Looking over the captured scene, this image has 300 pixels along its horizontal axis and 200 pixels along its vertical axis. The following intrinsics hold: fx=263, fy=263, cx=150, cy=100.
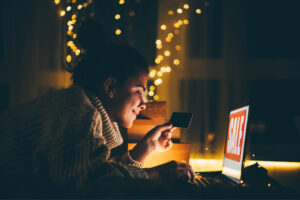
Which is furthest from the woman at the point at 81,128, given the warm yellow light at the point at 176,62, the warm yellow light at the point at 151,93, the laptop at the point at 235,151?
the warm yellow light at the point at 176,62

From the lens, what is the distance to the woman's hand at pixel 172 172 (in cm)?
86

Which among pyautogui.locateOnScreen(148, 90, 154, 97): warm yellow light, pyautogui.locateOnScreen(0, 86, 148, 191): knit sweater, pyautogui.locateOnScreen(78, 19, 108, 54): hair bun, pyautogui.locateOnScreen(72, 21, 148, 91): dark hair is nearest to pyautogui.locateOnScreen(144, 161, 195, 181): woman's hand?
pyautogui.locateOnScreen(0, 86, 148, 191): knit sweater

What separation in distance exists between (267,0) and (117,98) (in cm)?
172

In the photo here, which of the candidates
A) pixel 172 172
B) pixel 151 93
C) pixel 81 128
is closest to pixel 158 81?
pixel 151 93

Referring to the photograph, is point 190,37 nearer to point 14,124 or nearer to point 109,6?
point 109,6

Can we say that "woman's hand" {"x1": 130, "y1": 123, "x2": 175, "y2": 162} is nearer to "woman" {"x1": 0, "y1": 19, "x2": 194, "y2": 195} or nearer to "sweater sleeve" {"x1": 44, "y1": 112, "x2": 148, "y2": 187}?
"woman" {"x1": 0, "y1": 19, "x2": 194, "y2": 195}

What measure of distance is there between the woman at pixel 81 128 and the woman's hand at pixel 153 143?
95 millimetres

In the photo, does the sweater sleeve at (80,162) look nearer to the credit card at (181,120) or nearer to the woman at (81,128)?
the woman at (81,128)

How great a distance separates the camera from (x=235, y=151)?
975mm

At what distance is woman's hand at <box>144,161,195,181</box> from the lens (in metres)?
0.86

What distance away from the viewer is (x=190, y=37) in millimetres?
1997

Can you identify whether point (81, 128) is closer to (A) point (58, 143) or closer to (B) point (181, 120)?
(A) point (58, 143)

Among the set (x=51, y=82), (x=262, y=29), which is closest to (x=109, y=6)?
(x=51, y=82)

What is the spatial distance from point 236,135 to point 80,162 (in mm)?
620
